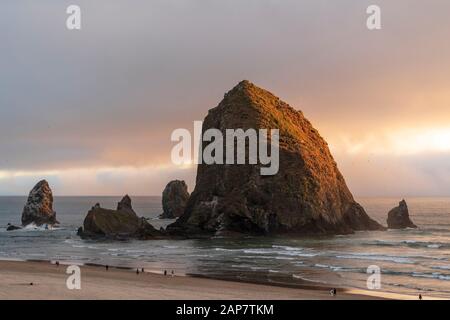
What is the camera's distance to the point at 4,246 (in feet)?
262

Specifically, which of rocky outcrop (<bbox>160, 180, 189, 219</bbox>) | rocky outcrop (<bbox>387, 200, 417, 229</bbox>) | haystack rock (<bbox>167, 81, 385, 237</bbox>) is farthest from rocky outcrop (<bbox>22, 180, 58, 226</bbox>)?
rocky outcrop (<bbox>387, 200, 417, 229</bbox>)

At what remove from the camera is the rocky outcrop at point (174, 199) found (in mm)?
171250

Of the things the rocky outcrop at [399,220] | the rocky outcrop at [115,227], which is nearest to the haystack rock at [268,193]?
the rocky outcrop at [115,227]

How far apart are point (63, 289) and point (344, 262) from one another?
113 feet

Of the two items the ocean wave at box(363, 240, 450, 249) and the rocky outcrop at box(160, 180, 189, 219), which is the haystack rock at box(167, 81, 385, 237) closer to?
the ocean wave at box(363, 240, 450, 249)

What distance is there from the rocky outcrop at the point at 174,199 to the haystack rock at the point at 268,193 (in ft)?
214

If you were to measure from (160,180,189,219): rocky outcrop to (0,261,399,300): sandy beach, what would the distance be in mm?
128942

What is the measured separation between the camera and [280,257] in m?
60.3

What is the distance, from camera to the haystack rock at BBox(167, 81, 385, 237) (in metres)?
92.6

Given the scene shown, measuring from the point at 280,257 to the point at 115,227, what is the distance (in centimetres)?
4102

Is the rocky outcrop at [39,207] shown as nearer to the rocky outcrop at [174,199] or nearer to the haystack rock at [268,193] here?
the haystack rock at [268,193]

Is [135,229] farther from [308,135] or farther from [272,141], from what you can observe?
[308,135]

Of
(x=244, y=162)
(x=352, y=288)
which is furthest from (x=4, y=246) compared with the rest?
(x=352, y=288)

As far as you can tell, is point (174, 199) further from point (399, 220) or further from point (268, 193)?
point (268, 193)
